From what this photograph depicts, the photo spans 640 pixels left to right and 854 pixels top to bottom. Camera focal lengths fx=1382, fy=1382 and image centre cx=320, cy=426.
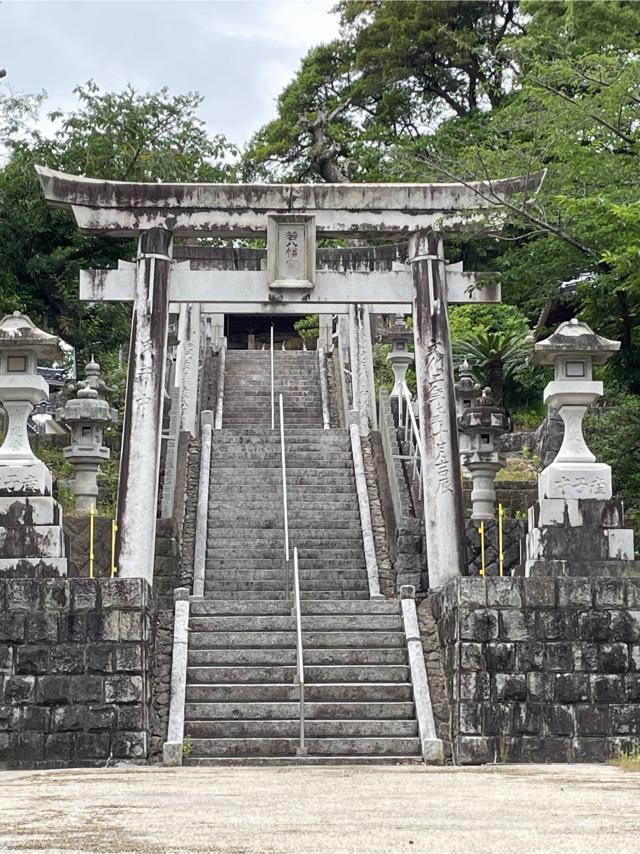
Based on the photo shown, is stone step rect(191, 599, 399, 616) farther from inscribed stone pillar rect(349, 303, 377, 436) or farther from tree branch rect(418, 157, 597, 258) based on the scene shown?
inscribed stone pillar rect(349, 303, 377, 436)

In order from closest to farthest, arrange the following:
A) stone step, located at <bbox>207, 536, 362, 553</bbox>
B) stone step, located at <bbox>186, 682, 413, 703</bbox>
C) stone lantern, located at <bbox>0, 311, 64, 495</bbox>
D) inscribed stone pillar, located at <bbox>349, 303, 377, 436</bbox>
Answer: stone step, located at <bbox>186, 682, 413, 703</bbox>
stone lantern, located at <bbox>0, 311, 64, 495</bbox>
stone step, located at <bbox>207, 536, 362, 553</bbox>
inscribed stone pillar, located at <bbox>349, 303, 377, 436</bbox>

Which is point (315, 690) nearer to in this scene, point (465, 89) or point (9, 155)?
point (9, 155)

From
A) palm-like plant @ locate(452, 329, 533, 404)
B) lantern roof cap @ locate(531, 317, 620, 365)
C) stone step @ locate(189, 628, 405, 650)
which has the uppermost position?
palm-like plant @ locate(452, 329, 533, 404)

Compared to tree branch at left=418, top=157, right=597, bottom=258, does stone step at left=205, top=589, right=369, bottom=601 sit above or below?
below

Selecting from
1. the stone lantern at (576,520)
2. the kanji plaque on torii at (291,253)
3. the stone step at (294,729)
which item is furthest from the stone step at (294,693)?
the kanji plaque on torii at (291,253)

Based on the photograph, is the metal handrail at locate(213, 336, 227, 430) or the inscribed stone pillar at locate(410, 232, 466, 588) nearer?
the inscribed stone pillar at locate(410, 232, 466, 588)

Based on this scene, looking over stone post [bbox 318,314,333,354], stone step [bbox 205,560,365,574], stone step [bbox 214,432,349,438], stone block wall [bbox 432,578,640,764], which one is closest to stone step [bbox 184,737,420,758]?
stone block wall [bbox 432,578,640,764]

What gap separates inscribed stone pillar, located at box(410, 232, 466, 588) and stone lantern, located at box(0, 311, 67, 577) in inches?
158

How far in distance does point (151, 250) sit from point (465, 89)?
2145cm

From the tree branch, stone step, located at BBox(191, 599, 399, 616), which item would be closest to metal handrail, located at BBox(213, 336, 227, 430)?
the tree branch

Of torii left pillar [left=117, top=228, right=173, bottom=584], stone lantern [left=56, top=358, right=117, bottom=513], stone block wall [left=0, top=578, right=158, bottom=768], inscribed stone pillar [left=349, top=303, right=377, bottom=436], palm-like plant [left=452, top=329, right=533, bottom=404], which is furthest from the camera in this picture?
palm-like plant [left=452, top=329, right=533, bottom=404]

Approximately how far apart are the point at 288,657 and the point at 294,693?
1.92 ft

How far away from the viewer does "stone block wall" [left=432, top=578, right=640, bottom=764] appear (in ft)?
38.9

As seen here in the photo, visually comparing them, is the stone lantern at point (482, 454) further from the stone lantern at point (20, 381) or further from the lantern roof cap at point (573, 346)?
the stone lantern at point (20, 381)
